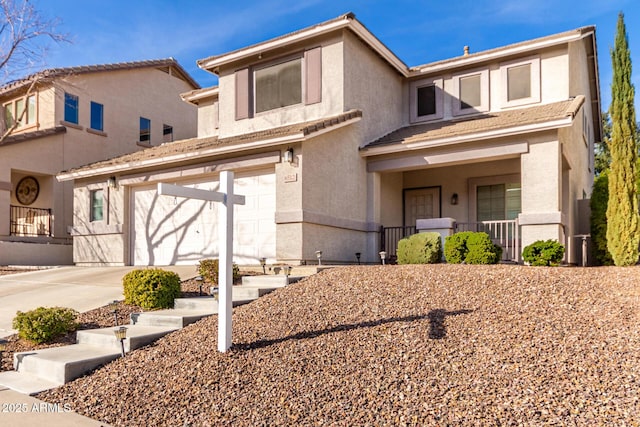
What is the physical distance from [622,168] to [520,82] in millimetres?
4285

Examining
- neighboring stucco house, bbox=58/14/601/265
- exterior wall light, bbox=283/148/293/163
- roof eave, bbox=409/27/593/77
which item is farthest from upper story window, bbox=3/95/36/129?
roof eave, bbox=409/27/593/77

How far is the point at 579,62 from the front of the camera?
1480 cm

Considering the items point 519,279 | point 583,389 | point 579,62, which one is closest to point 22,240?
point 519,279

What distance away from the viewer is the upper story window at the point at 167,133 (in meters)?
22.8

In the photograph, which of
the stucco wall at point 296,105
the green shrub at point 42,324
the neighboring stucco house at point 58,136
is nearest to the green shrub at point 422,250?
the stucco wall at point 296,105

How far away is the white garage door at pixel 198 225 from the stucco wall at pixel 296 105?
7.13ft

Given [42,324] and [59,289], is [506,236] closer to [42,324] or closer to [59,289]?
[42,324]

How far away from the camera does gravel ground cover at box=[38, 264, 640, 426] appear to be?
13.1ft

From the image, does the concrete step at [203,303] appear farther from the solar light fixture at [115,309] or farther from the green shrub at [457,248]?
the green shrub at [457,248]

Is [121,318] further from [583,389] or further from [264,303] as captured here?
[583,389]

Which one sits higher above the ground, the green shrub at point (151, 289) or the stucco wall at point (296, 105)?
the stucco wall at point (296, 105)

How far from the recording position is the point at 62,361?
17.8 feet

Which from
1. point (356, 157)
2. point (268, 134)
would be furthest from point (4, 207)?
point (356, 157)

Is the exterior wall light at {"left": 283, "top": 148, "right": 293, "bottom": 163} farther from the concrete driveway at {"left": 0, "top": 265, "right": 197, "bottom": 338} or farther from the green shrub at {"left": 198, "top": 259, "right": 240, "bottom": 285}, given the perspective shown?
the concrete driveway at {"left": 0, "top": 265, "right": 197, "bottom": 338}
